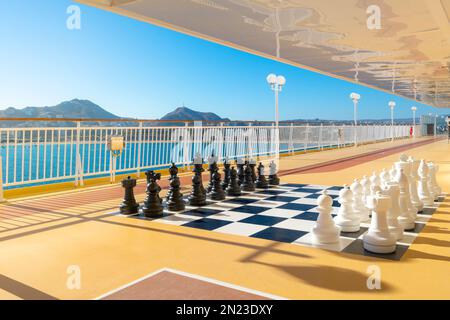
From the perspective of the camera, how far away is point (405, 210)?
8.53 ft

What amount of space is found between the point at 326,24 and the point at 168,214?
10.7 ft

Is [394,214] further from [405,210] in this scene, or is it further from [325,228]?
[325,228]

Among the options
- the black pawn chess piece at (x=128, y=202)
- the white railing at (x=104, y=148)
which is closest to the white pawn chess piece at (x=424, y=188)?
the black pawn chess piece at (x=128, y=202)

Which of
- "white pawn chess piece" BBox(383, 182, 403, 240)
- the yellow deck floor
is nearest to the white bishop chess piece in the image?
the yellow deck floor

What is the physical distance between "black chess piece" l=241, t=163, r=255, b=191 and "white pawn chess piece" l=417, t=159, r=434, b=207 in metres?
1.74

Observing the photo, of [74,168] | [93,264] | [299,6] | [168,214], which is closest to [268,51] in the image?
[299,6]

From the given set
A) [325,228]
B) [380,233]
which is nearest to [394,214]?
[380,233]

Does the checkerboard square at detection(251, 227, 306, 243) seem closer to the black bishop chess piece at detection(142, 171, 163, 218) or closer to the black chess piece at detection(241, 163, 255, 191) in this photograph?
the black bishop chess piece at detection(142, 171, 163, 218)

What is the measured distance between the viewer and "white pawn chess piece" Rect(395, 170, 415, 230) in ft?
8.34

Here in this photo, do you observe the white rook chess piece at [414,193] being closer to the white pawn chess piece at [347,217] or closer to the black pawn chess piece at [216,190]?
the white pawn chess piece at [347,217]

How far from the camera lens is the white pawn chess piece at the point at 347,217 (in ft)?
8.26

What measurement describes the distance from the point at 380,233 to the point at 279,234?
655 millimetres

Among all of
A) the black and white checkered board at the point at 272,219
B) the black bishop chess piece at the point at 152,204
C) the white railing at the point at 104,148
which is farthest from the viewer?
the white railing at the point at 104,148

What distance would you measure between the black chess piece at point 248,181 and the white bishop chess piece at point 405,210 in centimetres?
178
